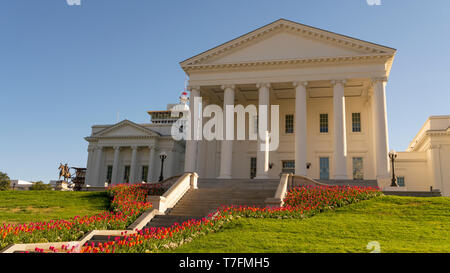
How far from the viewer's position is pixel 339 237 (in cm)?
1202

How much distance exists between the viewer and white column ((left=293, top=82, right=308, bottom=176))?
30.9 m

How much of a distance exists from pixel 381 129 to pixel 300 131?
6360 mm

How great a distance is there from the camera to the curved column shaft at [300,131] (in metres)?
30.9

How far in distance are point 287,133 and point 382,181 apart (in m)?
11.8

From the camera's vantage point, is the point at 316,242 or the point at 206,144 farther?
the point at 206,144

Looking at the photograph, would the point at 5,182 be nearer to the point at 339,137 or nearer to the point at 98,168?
the point at 98,168

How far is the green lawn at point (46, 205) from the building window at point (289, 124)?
20.0 metres

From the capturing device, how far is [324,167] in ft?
120

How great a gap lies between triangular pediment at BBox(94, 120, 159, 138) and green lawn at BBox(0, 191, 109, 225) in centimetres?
2543

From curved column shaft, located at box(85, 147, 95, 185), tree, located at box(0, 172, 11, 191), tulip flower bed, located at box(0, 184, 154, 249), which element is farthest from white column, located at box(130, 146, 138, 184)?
tulip flower bed, located at box(0, 184, 154, 249)

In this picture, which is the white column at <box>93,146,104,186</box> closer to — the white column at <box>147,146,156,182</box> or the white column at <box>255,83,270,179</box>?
the white column at <box>147,146,156,182</box>

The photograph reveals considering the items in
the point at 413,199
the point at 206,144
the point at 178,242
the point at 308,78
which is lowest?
the point at 178,242

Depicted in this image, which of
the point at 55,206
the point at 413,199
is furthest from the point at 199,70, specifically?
the point at 413,199
